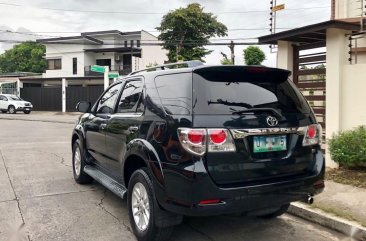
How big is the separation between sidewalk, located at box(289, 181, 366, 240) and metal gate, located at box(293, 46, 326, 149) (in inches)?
117

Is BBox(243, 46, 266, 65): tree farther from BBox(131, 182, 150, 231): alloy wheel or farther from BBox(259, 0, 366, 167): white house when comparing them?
BBox(131, 182, 150, 231): alloy wheel

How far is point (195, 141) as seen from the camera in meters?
3.39

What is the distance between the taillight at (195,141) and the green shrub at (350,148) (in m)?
4.30

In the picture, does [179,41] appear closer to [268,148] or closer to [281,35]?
[281,35]

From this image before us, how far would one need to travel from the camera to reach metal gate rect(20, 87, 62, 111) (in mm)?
34969

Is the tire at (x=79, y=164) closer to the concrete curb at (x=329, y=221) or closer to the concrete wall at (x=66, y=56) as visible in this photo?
the concrete curb at (x=329, y=221)

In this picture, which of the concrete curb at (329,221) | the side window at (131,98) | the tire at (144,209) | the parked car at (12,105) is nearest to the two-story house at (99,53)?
the parked car at (12,105)

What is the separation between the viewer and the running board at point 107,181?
4.65 metres

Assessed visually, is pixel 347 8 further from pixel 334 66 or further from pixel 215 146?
pixel 215 146

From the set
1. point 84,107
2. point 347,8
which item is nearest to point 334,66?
point 347,8

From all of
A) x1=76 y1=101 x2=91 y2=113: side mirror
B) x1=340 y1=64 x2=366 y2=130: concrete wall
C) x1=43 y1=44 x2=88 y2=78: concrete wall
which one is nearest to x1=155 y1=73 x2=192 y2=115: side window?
x1=76 y1=101 x2=91 y2=113: side mirror

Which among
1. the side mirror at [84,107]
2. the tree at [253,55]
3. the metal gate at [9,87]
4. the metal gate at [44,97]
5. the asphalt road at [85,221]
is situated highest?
the tree at [253,55]

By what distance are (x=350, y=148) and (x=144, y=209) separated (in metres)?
4.31

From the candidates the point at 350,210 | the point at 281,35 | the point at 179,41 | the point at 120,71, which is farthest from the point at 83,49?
the point at 350,210
